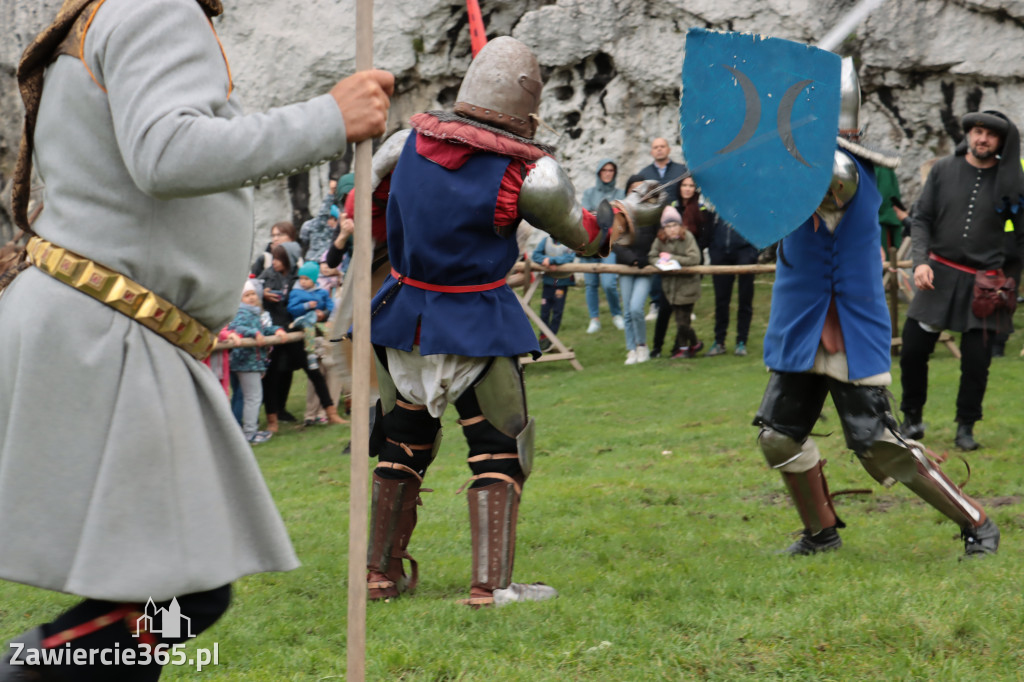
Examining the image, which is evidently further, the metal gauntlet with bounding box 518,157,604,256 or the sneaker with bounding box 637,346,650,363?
the sneaker with bounding box 637,346,650,363

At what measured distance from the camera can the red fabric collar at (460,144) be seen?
360 centimetres

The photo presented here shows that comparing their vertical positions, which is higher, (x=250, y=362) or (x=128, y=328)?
(x=128, y=328)

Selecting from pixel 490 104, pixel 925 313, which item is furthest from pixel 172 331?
pixel 925 313

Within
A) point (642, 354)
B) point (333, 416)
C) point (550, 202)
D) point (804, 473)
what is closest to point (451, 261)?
point (550, 202)

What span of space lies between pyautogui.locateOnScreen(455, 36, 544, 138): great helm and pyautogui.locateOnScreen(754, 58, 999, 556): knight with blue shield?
120cm

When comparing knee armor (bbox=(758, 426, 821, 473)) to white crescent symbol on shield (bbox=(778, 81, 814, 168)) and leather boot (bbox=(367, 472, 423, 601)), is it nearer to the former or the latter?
white crescent symbol on shield (bbox=(778, 81, 814, 168))

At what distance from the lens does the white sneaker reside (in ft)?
12.3

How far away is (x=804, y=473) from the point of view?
429 centimetres

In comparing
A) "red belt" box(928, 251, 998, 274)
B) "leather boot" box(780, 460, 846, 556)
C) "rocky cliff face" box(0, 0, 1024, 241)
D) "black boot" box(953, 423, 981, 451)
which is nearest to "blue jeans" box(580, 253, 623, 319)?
"rocky cliff face" box(0, 0, 1024, 241)

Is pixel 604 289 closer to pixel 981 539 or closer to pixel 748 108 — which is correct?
pixel 981 539

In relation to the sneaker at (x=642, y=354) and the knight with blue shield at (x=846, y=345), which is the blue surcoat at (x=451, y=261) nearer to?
the knight with blue shield at (x=846, y=345)

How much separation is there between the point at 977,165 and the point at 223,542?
228 inches

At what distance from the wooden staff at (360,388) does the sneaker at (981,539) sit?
2.96m

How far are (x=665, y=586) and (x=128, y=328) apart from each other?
2.52 metres
